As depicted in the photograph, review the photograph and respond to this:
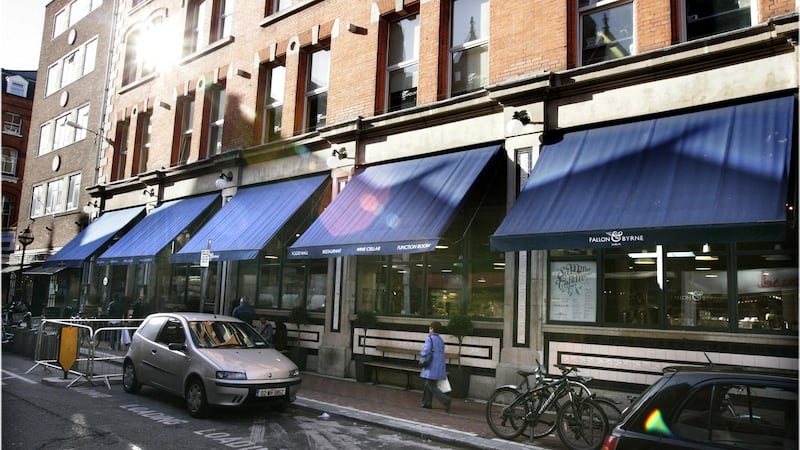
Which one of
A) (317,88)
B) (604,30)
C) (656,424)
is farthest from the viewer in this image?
(317,88)

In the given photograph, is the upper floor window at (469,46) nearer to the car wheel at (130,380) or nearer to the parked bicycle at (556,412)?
the parked bicycle at (556,412)

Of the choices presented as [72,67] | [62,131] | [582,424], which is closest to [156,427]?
[582,424]

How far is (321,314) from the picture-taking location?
14695mm

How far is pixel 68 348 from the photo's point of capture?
11953mm

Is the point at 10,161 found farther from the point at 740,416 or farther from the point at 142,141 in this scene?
the point at 740,416

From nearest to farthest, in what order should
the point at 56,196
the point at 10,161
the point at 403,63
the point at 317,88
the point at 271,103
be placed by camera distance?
the point at 403,63 → the point at 317,88 → the point at 271,103 → the point at 56,196 → the point at 10,161

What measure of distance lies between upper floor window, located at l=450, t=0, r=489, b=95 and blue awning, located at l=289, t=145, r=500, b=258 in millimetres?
1902

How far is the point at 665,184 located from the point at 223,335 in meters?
7.93

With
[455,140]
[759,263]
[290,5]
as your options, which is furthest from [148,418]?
[290,5]

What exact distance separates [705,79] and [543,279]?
4431 millimetres

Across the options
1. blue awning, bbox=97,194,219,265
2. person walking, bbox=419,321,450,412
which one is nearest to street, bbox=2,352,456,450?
person walking, bbox=419,321,450,412

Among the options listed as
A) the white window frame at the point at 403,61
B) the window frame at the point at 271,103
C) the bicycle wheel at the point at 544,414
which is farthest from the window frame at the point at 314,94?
the bicycle wheel at the point at 544,414

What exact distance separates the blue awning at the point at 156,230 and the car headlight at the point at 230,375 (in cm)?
1018

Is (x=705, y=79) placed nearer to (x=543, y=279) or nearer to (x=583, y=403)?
(x=543, y=279)
